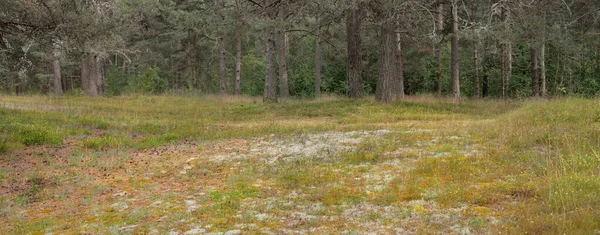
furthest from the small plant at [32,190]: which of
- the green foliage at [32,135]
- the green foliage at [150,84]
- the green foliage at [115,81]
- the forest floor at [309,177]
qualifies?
the green foliage at [115,81]

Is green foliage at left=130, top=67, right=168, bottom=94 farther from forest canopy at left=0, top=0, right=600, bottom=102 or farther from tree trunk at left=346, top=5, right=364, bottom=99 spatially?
tree trunk at left=346, top=5, right=364, bottom=99

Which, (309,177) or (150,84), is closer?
(309,177)

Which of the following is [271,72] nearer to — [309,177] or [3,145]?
[3,145]

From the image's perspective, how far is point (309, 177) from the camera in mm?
7559

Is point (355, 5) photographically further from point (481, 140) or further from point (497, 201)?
point (497, 201)

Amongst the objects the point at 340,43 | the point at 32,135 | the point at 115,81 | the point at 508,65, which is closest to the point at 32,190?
the point at 32,135

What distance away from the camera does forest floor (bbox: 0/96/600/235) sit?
530 centimetres

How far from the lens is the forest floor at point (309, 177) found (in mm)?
5305

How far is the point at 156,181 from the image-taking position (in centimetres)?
809

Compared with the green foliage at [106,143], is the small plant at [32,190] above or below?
below

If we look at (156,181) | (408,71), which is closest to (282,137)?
(156,181)

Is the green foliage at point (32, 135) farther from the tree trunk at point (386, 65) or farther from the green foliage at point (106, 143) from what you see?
the tree trunk at point (386, 65)

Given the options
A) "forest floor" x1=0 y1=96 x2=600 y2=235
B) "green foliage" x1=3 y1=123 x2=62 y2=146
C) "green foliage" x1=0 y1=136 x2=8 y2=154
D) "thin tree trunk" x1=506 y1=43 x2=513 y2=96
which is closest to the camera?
"forest floor" x1=0 y1=96 x2=600 y2=235

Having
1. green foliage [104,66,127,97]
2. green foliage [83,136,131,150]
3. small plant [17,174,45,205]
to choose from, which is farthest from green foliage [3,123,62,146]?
green foliage [104,66,127,97]
